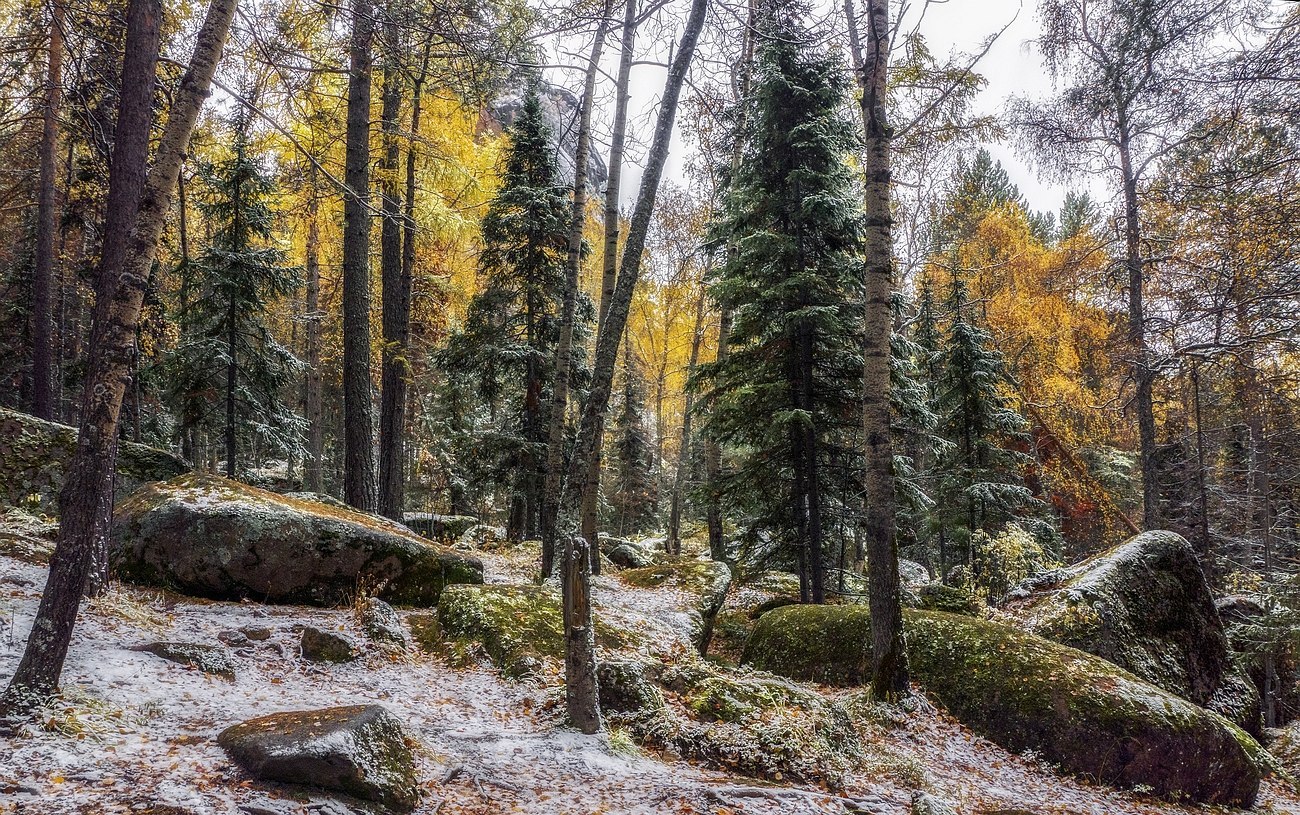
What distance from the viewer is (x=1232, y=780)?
16.9ft

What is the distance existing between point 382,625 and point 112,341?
138 inches

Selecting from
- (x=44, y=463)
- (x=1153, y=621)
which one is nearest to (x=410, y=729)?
(x=44, y=463)

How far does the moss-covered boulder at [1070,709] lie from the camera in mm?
5133

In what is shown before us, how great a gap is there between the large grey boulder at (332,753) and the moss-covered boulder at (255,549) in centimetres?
318

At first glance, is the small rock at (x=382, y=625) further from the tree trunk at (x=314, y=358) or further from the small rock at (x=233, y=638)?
the tree trunk at (x=314, y=358)

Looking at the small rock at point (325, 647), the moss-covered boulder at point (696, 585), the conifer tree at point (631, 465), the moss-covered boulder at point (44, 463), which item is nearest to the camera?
the small rock at point (325, 647)

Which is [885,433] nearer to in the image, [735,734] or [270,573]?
[735,734]

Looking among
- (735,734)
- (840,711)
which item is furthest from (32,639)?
(840,711)

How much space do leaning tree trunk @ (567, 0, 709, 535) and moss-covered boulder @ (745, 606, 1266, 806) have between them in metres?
4.07

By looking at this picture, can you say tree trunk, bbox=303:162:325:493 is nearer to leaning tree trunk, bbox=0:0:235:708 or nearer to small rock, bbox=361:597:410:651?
small rock, bbox=361:597:410:651

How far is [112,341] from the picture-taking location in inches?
141

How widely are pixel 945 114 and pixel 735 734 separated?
10543 millimetres

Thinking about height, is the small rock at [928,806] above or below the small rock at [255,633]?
below

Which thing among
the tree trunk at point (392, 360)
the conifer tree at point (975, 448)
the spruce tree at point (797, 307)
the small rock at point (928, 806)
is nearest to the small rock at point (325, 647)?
the small rock at point (928, 806)
